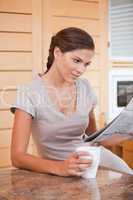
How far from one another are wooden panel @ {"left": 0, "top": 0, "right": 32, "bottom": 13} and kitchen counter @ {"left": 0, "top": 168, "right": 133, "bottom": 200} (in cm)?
141

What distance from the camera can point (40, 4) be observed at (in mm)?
2676

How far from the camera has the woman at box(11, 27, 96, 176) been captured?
1466 mm

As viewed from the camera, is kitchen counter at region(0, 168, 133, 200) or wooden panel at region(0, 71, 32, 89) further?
wooden panel at region(0, 71, 32, 89)

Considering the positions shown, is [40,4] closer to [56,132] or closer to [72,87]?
[72,87]

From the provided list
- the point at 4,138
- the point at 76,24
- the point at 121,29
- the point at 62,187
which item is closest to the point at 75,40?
the point at 62,187

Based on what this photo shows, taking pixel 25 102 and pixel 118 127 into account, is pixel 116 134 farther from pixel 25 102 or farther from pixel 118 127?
pixel 25 102

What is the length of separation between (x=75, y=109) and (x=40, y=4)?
1.26 meters

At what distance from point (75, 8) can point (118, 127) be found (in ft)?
5.48

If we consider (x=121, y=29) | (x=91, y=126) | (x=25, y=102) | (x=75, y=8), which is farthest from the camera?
(x=121, y=29)

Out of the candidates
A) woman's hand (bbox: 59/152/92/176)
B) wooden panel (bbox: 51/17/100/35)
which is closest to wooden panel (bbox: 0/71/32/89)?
wooden panel (bbox: 51/17/100/35)

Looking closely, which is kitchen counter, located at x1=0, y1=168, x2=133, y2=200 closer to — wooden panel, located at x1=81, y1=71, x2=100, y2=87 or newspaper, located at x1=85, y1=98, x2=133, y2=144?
newspaper, located at x1=85, y1=98, x2=133, y2=144

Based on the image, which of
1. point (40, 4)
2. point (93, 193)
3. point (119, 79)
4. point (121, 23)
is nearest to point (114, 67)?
point (119, 79)

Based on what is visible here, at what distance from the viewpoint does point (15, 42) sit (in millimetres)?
2600

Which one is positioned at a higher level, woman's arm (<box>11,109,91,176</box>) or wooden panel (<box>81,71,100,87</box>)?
wooden panel (<box>81,71,100,87</box>)
